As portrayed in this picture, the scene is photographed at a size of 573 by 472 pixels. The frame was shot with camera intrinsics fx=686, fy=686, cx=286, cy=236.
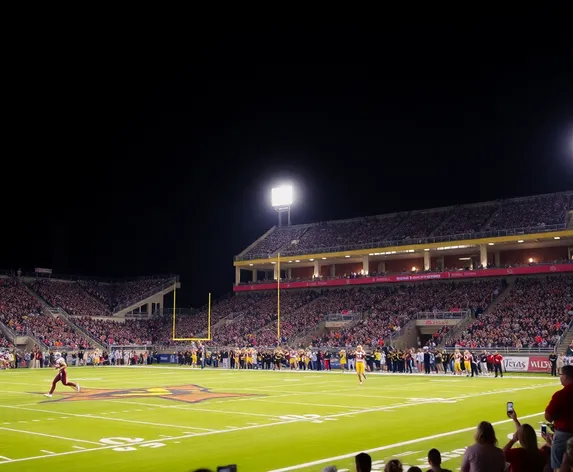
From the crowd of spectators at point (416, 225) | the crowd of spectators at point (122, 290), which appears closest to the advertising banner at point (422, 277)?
the crowd of spectators at point (416, 225)

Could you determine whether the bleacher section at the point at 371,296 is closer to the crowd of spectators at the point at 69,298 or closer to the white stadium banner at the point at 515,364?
the crowd of spectators at the point at 69,298

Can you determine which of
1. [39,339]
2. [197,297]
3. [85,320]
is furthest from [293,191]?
[39,339]

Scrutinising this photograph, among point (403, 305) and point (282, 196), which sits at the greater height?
point (282, 196)

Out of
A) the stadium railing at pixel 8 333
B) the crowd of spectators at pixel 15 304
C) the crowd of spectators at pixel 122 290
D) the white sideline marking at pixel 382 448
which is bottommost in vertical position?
the white sideline marking at pixel 382 448

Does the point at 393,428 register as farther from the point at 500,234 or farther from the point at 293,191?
the point at 293,191

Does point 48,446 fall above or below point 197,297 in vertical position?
below

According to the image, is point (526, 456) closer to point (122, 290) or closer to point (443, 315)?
point (443, 315)

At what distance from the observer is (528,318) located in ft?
152

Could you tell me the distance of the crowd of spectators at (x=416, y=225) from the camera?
57.3 metres

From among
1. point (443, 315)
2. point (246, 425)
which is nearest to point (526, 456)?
point (246, 425)

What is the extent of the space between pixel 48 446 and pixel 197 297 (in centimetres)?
7223

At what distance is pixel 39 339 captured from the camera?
57.6 meters

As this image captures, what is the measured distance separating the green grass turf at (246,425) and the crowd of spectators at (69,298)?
41.9 metres

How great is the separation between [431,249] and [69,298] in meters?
36.6
